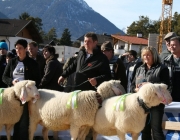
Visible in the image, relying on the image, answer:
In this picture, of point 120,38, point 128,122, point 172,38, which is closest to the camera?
point 128,122

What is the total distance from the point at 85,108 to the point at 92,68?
761 millimetres

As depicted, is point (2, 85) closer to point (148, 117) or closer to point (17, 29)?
point (148, 117)

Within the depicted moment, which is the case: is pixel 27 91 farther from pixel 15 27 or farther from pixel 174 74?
pixel 15 27

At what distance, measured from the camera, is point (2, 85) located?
6238mm

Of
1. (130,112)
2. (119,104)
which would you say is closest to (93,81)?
(119,104)

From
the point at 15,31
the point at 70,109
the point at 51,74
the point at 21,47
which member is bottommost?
the point at 70,109

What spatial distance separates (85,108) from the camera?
433 cm

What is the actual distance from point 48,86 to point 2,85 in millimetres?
1077

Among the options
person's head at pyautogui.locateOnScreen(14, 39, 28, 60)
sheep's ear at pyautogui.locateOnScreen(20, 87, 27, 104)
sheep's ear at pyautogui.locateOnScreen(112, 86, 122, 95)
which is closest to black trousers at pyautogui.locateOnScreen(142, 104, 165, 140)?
sheep's ear at pyautogui.locateOnScreen(112, 86, 122, 95)

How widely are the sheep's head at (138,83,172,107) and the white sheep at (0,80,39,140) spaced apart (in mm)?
1669

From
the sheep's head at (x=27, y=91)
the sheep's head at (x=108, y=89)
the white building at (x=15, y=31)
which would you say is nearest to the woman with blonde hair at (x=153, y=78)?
the sheep's head at (x=108, y=89)

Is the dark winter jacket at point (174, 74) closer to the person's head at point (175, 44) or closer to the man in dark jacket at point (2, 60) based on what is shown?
the person's head at point (175, 44)

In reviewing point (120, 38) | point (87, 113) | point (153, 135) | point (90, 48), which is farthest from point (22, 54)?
point (120, 38)

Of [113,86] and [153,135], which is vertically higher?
[113,86]
